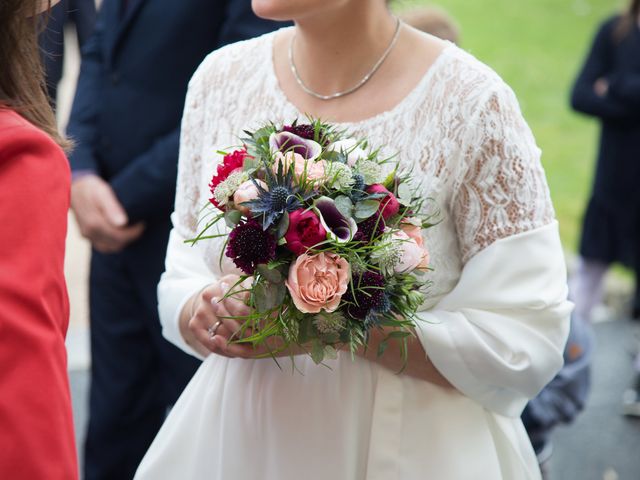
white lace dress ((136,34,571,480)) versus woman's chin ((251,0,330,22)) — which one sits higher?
woman's chin ((251,0,330,22))

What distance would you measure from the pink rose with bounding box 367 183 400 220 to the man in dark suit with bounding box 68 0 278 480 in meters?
1.34

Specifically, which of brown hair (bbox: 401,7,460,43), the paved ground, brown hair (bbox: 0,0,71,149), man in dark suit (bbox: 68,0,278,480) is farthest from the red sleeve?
the paved ground

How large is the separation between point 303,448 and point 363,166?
66cm

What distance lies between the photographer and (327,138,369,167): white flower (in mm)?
1851

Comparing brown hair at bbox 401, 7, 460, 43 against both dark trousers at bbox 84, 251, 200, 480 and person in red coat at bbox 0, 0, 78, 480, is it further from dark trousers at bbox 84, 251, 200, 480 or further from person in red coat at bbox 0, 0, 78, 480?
person in red coat at bbox 0, 0, 78, 480

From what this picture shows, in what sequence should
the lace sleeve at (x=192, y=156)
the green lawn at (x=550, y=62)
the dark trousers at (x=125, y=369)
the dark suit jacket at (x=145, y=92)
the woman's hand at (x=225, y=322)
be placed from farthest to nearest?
the green lawn at (x=550, y=62) → the dark trousers at (x=125, y=369) → the dark suit jacket at (x=145, y=92) → the lace sleeve at (x=192, y=156) → the woman's hand at (x=225, y=322)

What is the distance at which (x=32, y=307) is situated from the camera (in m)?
1.37

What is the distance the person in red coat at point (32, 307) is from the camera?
4.40ft

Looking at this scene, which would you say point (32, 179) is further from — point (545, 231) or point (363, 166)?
point (545, 231)

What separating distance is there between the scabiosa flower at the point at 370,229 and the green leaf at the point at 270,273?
0.16 m

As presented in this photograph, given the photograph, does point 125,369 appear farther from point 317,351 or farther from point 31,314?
point 31,314

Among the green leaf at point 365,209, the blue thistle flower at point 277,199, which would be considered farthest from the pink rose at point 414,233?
the blue thistle flower at point 277,199

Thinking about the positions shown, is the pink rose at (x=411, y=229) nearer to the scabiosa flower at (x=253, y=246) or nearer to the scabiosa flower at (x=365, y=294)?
the scabiosa flower at (x=365, y=294)

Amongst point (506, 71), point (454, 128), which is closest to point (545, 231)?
point (454, 128)
